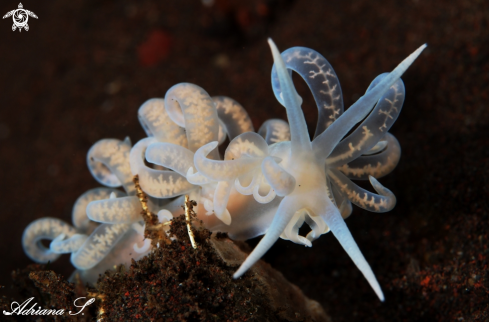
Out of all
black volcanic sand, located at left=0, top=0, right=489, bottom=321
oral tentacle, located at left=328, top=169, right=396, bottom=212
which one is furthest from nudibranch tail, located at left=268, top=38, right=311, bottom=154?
black volcanic sand, located at left=0, top=0, right=489, bottom=321

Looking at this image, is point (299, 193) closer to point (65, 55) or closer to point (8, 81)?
point (65, 55)

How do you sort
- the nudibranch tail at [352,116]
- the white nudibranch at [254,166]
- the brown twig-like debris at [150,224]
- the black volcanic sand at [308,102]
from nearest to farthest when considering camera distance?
the nudibranch tail at [352,116] → the white nudibranch at [254,166] → the brown twig-like debris at [150,224] → the black volcanic sand at [308,102]

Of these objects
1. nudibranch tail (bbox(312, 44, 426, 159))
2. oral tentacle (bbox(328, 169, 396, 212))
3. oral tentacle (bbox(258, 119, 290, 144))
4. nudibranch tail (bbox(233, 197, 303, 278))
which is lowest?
oral tentacle (bbox(328, 169, 396, 212))

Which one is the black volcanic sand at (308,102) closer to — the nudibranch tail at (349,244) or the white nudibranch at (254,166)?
the white nudibranch at (254,166)

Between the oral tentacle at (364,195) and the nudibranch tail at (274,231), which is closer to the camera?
the nudibranch tail at (274,231)

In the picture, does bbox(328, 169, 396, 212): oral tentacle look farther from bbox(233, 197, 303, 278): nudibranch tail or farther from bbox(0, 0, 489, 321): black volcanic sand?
bbox(0, 0, 489, 321): black volcanic sand

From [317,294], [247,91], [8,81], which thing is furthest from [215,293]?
[8,81]

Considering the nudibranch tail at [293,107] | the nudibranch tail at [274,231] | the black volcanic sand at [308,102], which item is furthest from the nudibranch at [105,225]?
the black volcanic sand at [308,102]
